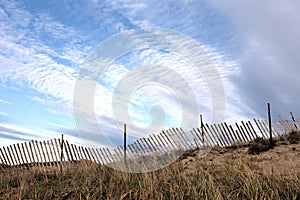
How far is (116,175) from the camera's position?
831 centimetres

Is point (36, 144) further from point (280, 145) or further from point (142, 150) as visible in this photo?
point (280, 145)

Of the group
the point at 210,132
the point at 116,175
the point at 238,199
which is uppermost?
the point at 210,132

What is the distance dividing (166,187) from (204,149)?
684 centimetres

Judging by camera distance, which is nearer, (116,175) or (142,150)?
(116,175)

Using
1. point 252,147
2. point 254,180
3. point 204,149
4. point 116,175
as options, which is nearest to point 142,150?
point 204,149

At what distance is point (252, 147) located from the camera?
12.5 meters

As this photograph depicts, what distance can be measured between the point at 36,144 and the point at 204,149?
8661 mm

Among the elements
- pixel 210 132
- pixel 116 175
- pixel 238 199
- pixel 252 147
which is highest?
pixel 210 132

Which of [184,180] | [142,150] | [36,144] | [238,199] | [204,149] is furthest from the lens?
[36,144]

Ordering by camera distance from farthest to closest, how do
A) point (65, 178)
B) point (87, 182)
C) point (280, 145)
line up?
1. point (280, 145)
2. point (65, 178)
3. point (87, 182)

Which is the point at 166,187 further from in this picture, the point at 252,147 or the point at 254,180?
the point at 252,147

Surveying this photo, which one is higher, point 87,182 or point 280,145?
point 280,145

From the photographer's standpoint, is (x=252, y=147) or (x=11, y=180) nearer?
(x=11, y=180)

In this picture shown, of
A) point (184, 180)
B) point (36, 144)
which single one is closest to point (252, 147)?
point (184, 180)
